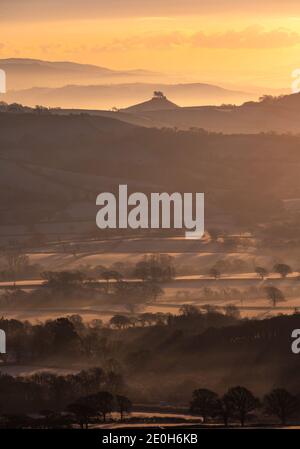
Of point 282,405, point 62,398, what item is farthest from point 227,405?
point 62,398

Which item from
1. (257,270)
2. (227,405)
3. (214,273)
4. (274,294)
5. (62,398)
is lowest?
(227,405)

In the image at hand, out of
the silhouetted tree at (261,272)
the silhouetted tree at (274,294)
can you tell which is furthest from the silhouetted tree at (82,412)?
the silhouetted tree at (261,272)

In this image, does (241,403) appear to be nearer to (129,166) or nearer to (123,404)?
(123,404)

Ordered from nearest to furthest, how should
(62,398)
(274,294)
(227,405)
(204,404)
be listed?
(227,405), (204,404), (62,398), (274,294)

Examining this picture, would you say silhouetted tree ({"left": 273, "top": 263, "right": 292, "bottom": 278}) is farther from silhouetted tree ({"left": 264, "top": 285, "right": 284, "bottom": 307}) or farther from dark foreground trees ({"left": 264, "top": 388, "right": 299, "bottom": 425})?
dark foreground trees ({"left": 264, "top": 388, "right": 299, "bottom": 425})

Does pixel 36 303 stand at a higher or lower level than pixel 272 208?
lower
